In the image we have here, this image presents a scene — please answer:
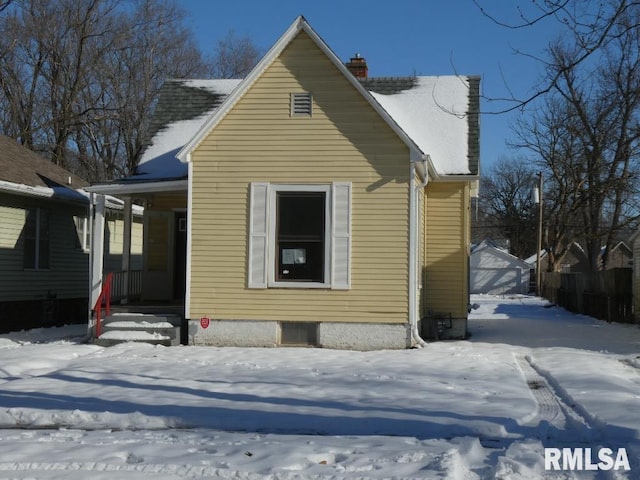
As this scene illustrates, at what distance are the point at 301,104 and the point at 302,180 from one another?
154 centimetres

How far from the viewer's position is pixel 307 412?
894 centimetres

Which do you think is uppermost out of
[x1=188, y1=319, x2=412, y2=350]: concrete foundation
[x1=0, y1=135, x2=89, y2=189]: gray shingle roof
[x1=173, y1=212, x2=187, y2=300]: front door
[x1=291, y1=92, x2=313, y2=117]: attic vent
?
[x1=291, y1=92, x2=313, y2=117]: attic vent

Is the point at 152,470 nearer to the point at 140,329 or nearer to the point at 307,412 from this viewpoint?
the point at 307,412

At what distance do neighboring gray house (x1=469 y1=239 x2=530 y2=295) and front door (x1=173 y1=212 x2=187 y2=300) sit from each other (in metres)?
43.1

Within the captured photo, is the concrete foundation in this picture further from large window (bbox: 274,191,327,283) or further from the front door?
the front door

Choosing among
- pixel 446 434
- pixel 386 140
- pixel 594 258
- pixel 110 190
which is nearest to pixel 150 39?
pixel 110 190

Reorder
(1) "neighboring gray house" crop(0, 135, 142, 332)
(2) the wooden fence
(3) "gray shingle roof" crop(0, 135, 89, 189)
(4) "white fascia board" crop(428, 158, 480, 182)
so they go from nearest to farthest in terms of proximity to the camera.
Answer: (4) "white fascia board" crop(428, 158, 480, 182), (1) "neighboring gray house" crop(0, 135, 142, 332), (3) "gray shingle roof" crop(0, 135, 89, 189), (2) the wooden fence

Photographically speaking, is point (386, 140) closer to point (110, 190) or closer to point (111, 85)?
point (110, 190)

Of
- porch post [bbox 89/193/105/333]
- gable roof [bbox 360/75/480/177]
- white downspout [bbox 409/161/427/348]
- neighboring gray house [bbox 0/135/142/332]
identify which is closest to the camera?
white downspout [bbox 409/161/427/348]

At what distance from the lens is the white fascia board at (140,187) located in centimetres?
1627

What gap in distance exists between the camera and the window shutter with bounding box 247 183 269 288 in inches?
607

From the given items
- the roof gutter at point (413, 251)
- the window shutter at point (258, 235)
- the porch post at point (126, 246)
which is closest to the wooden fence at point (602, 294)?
the roof gutter at point (413, 251)

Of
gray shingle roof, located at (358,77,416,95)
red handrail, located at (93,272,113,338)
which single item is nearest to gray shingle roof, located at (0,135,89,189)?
red handrail, located at (93,272,113,338)

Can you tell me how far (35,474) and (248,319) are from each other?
29.8ft
